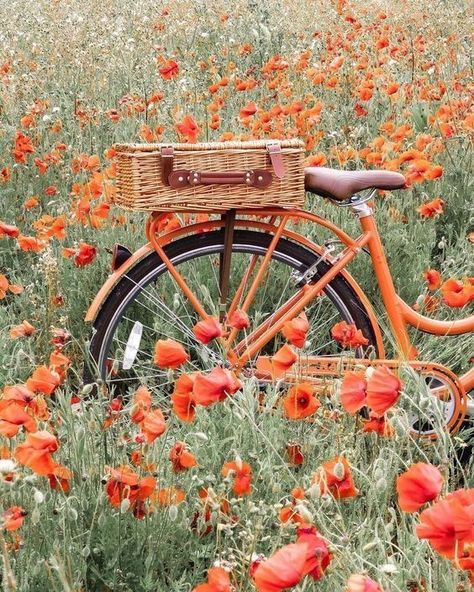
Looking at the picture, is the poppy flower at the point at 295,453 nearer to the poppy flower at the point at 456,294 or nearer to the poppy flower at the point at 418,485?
the poppy flower at the point at 456,294

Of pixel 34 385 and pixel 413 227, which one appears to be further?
pixel 413 227

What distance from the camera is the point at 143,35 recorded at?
794 cm

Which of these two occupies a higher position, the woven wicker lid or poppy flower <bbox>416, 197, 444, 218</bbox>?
the woven wicker lid

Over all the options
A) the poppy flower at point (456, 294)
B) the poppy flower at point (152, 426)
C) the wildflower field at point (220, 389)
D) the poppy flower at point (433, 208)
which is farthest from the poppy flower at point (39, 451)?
the poppy flower at point (433, 208)

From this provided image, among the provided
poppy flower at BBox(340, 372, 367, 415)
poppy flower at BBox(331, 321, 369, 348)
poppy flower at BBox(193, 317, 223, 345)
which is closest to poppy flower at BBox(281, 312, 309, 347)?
poppy flower at BBox(193, 317, 223, 345)

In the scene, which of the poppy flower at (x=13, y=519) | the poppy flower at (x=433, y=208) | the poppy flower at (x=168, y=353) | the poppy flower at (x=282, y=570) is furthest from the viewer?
the poppy flower at (x=433, y=208)

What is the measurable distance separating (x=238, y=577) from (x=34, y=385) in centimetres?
63

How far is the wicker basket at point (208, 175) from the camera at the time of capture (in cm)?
278

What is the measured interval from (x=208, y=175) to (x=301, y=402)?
1011mm

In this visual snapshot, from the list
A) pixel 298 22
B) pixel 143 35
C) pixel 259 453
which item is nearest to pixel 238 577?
pixel 259 453

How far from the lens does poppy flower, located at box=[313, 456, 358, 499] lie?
5.54 ft

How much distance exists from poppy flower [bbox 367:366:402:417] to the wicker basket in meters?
1.29

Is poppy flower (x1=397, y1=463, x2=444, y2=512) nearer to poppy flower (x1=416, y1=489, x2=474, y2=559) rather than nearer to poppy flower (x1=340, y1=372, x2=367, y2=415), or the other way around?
poppy flower (x1=416, y1=489, x2=474, y2=559)

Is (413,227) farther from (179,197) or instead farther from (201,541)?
(201,541)
